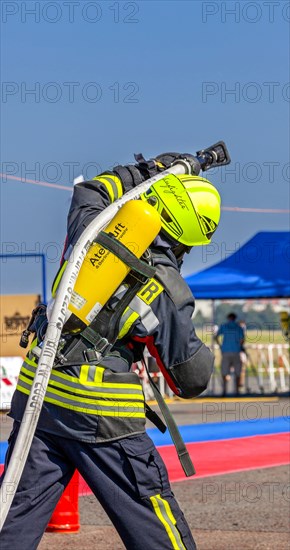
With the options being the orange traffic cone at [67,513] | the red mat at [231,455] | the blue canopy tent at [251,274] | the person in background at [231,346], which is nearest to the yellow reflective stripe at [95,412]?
the orange traffic cone at [67,513]

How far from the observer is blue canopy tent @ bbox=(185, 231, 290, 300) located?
19547 mm

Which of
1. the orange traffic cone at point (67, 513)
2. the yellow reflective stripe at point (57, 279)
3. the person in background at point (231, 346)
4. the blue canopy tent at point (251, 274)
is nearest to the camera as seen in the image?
the yellow reflective stripe at point (57, 279)

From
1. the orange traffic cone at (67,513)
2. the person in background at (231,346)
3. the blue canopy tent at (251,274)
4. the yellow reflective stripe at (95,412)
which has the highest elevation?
the blue canopy tent at (251,274)

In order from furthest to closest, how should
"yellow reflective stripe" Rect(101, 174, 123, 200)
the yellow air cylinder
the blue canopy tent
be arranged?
the blue canopy tent < "yellow reflective stripe" Rect(101, 174, 123, 200) < the yellow air cylinder

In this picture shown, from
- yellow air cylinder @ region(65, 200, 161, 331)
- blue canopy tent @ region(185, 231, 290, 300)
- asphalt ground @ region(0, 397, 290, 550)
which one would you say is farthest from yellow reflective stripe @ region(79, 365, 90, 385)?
blue canopy tent @ region(185, 231, 290, 300)

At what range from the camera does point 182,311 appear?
12.6 feet

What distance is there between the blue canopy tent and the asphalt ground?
9804 mm

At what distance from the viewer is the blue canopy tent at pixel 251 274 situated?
1955 centimetres

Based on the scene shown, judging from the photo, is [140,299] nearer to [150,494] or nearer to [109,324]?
[109,324]

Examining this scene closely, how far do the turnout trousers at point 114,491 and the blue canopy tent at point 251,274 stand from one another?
51.7ft

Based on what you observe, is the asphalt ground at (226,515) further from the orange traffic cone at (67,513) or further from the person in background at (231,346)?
the person in background at (231,346)

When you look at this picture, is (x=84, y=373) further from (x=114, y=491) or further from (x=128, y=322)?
(x=114, y=491)

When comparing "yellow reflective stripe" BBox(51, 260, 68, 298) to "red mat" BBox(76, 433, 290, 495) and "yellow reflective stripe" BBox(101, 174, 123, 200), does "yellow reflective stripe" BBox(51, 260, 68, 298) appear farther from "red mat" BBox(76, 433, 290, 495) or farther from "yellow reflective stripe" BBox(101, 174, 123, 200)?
"red mat" BBox(76, 433, 290, 495)

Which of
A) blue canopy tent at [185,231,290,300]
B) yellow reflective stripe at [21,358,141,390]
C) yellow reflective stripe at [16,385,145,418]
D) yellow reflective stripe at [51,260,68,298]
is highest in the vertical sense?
blue canopy tent at [185,231,290,300]
